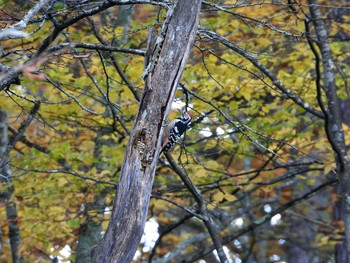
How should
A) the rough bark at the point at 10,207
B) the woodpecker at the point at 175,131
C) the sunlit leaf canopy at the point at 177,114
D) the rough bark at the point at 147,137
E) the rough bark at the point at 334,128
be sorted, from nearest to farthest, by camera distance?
1. the rough bark at the point at 147,137
2. the woodpecker at the point at 175,131
3. the rough bark at the point at 334,128
4. the sunlit leaf canopy at the point at 177,114
5. the rough bark at the point at 10,207

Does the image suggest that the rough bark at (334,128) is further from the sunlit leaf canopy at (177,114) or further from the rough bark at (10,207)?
the rough bark at (10,207)

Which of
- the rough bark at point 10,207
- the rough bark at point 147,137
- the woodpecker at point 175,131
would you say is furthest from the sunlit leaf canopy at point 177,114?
the rough bark at point 147,137

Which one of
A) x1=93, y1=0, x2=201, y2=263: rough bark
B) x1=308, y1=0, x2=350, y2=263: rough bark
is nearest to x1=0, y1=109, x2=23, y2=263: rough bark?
x1=308, y1=0, x2=350, y2=263: rough bark

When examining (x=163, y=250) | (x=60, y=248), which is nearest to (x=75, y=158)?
(x=60, y=248)

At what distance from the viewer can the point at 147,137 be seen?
4.20 metres

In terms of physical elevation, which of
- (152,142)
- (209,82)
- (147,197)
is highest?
(209,82)

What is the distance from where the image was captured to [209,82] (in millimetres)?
→ 7652

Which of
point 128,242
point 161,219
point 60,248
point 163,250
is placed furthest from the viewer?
point 163,250

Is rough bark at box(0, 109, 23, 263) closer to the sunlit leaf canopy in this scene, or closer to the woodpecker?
the sunlit leaf canopy

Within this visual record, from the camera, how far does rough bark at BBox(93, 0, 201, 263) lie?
411 cm

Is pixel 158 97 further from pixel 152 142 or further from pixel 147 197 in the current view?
pixel 147 197

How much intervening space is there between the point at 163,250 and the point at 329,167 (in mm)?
7887

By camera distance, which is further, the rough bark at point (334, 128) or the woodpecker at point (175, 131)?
the rough bark at point (334, 128)

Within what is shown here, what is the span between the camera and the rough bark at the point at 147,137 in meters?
4.11
